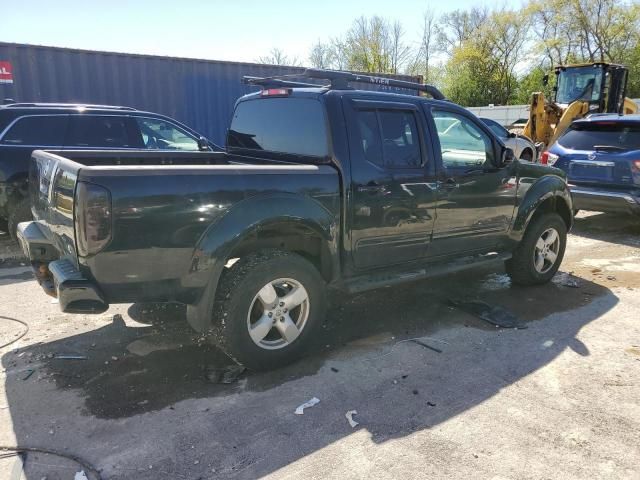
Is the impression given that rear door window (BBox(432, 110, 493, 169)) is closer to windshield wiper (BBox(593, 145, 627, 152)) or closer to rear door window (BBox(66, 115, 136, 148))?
windshield wiper (BBox(593, 145, 627, 152))

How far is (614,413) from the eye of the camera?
315 centimetres

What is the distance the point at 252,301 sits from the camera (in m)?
3.41

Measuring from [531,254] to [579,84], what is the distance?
12.7m

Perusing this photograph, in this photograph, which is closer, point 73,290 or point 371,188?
point 73,290

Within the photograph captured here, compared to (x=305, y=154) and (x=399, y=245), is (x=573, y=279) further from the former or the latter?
(x=305, y=154)

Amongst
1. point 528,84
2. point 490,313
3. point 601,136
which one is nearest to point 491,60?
point 528,84

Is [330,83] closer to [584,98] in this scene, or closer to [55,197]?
[55,197]

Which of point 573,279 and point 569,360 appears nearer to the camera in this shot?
point 569,360

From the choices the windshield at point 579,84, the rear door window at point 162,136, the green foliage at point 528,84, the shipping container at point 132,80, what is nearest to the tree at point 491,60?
the green foliage at point 528,84

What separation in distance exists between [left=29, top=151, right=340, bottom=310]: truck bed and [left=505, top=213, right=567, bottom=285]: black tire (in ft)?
9.58

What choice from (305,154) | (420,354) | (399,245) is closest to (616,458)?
(420,354)

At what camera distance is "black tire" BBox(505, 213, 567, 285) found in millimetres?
5305

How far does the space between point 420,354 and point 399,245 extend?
875 mm

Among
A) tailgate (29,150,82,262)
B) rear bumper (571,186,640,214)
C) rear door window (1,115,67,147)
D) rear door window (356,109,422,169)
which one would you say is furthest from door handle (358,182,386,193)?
rear bumper (571,186,640,214)
